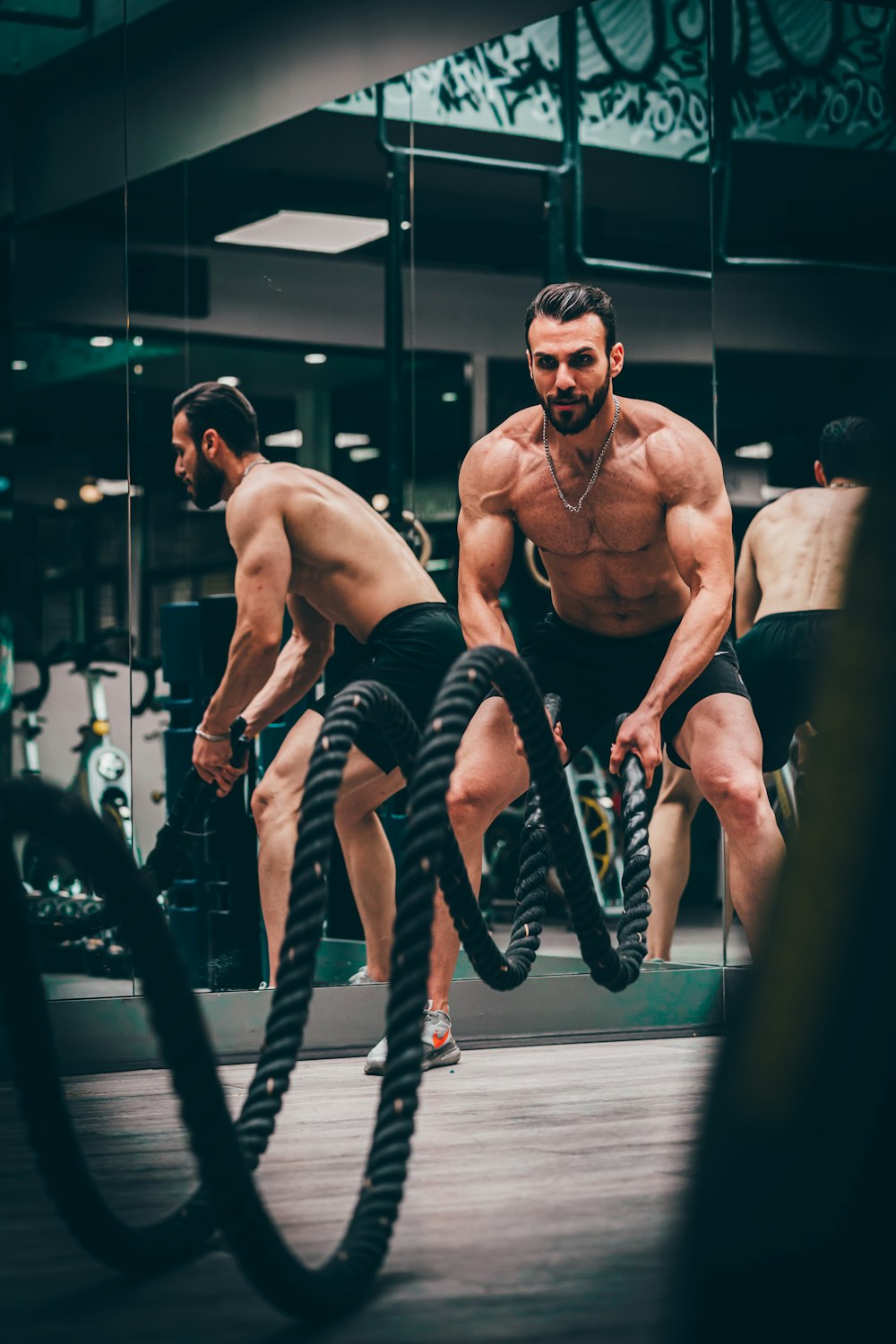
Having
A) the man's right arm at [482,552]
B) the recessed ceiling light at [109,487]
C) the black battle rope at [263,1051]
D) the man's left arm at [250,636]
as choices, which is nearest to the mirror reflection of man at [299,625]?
the man's left arm at [250,636]

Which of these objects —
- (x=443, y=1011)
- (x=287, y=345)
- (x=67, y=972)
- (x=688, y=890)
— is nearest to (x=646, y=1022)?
(x=688, y=890)

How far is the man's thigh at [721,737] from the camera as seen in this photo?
3.76 metres

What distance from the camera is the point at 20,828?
5.80 ft

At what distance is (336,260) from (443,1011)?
2228mm

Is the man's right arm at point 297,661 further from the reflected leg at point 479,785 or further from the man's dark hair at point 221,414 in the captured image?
the reflected leg at point 479,785

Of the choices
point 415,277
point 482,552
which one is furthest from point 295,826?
point 415,277

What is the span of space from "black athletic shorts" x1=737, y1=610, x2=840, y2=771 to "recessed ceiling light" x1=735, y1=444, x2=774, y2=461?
48cm

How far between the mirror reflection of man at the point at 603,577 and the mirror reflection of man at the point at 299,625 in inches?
20.9

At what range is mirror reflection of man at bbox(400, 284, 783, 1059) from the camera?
3736 mm

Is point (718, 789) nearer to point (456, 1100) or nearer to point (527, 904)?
point (527, 904)

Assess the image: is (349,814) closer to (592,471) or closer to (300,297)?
(592,471)

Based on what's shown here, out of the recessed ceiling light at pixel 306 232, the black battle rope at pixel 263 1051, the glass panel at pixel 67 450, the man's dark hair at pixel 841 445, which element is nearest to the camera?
the black battle rope at pixel 263 1051

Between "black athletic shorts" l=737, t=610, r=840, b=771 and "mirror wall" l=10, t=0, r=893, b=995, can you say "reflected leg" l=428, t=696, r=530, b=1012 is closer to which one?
"mirror wall" l=10, t=0, r=893, b=995

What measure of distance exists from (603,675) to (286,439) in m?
1.34
